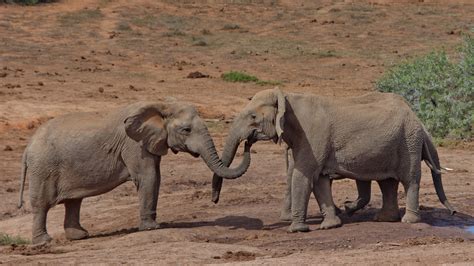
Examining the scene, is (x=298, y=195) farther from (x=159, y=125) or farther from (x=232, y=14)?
(x=232, y=14)

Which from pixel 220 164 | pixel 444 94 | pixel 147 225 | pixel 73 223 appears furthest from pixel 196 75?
pixel 220 164

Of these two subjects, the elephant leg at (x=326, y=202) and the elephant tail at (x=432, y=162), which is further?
the elephant tail at (x=432, y=162)

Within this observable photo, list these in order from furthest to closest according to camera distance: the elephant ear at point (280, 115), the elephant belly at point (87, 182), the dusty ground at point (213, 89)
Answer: the elephant belly at point (87, 182) → the elephant ear at point (280, 115) → the dusty ground at point (213, 89)

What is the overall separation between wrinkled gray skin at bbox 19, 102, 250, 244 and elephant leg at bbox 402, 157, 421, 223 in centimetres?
206

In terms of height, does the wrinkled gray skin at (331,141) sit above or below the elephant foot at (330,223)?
above

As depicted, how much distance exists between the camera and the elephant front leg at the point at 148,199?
11.9 metres

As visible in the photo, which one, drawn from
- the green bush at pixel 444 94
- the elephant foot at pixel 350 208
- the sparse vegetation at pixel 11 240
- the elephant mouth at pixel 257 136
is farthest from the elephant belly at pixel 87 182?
the green bush at pixel 444 94

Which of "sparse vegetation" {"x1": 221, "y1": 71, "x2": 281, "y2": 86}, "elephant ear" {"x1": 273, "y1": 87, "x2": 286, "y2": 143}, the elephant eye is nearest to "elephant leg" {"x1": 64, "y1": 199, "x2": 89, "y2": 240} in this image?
the elephant eye

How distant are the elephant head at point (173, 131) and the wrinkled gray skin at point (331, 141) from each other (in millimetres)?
170

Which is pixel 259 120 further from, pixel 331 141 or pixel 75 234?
pixel 75 234

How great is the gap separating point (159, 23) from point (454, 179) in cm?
1923

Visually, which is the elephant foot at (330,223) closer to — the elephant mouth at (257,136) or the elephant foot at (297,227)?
the elephant foot at (297,227)

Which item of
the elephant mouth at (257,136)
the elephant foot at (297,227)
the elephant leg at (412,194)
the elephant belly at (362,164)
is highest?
the elephant mouth at (257,136)

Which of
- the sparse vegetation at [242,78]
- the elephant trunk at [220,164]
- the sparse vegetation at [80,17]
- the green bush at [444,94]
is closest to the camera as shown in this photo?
the elephant trunk at [220,164]
